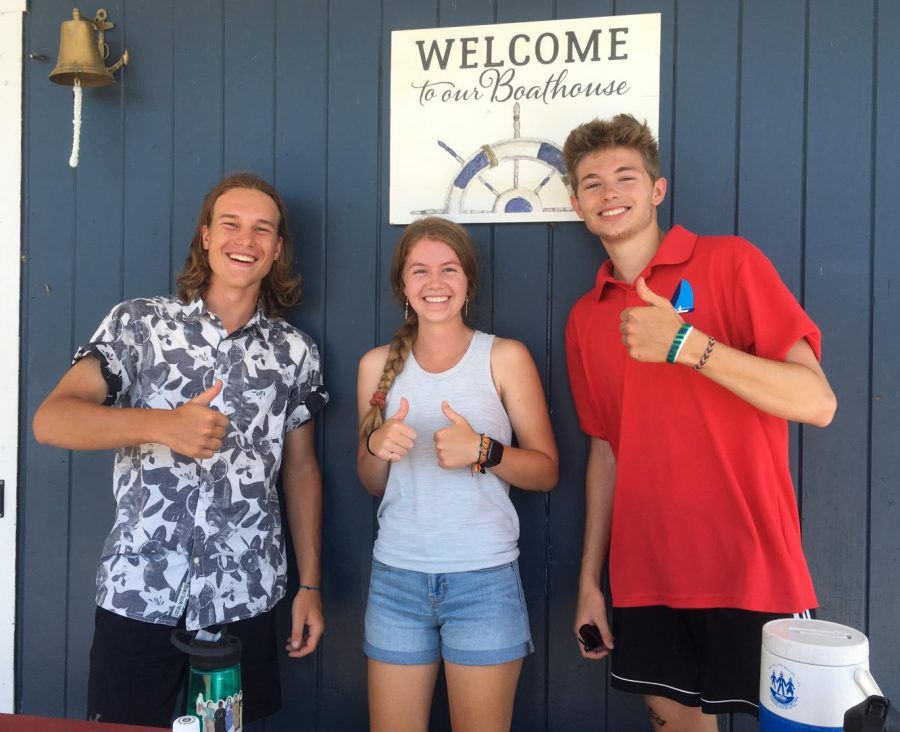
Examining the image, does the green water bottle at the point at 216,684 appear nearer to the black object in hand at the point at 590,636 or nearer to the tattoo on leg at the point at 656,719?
the black object in hand at the point at 590,636

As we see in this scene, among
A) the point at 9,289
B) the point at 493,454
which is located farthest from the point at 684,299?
the point at 9,289

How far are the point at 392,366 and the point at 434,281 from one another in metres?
0.26

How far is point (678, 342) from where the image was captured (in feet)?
5.38

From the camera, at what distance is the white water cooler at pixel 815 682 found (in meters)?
0.96

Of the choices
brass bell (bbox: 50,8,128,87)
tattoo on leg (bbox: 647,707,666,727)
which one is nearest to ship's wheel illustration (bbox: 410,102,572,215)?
brass bell (bbox: 50,8,128,87)

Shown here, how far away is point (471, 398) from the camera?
6.72ft

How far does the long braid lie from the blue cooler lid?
1.20m

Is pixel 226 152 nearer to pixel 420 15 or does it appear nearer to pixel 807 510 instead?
pixel 420 15

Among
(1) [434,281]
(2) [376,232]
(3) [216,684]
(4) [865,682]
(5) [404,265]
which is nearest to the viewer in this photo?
(4) [865,682]

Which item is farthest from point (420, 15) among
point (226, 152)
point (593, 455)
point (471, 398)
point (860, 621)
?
point (860, 621)

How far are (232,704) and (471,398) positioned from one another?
3.12 feet

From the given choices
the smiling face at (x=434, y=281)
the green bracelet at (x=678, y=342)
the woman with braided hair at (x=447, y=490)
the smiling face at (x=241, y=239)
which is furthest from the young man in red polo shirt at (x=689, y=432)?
the smiling face at (x=241, y=239)

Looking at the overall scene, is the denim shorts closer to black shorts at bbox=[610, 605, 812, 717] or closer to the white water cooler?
black shorts at bbox=[610, 605, 812, 717]

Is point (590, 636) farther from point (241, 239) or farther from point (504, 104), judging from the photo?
point (504, 104)
